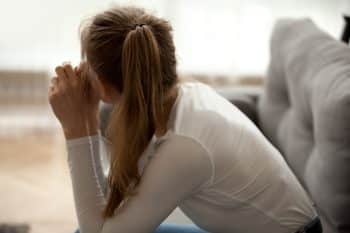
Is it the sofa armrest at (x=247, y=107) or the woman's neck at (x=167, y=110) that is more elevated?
the woman's neck at (x=167, y=110)

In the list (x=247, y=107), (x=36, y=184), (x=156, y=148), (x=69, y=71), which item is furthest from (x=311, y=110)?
(x=36, y=184)

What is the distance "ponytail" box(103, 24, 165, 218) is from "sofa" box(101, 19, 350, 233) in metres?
0.44

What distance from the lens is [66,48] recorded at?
2877 mm

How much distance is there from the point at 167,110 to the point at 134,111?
73 millimetres

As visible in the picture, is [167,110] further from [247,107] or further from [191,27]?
[191,27]

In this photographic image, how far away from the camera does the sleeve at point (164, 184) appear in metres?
1.07

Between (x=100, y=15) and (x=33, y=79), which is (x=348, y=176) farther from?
(x=33, y=79)

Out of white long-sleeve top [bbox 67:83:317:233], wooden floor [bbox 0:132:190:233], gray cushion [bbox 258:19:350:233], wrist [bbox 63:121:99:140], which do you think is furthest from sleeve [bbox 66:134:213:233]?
wooden floor [bbox 0:132:190:233]

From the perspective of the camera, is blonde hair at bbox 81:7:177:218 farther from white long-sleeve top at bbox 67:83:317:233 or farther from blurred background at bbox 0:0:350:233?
blurred background at bbox 0:0:350:233

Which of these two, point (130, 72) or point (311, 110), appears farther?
point (311, 110)

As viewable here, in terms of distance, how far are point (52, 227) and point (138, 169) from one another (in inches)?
46.4

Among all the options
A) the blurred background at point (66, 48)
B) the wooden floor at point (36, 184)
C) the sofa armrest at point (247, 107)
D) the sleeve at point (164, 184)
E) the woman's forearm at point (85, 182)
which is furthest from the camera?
the blurred background at point (66, 48)

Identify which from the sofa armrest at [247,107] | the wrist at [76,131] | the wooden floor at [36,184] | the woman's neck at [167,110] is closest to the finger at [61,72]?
the wrist at [76,131]

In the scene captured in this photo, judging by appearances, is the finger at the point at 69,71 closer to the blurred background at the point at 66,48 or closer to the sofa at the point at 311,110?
the sofa at the point at 311,110
